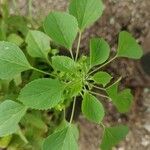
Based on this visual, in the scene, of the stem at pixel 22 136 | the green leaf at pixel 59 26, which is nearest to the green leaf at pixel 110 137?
the green leaf at pixel 59 26

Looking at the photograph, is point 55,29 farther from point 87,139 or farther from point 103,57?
point 87,139

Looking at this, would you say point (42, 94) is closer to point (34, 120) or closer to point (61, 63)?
point (61, 63)

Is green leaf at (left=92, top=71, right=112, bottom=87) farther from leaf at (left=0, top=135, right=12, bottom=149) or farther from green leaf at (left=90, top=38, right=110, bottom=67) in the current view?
leaf at (left=0, top=135, right=12, bottom=149)

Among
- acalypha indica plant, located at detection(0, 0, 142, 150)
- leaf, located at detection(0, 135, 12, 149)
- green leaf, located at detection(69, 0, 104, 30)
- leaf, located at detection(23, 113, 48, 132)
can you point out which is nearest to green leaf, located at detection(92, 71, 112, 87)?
acalypha indica plant, located at detection(0, 0, 142, 150)

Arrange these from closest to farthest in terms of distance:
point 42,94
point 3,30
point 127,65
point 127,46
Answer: point 42,94
point 127,46
point 3,30
point 127,65

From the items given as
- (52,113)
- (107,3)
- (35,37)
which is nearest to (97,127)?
(52,113)

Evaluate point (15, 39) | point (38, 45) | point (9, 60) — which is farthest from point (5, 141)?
point (9, 60)
